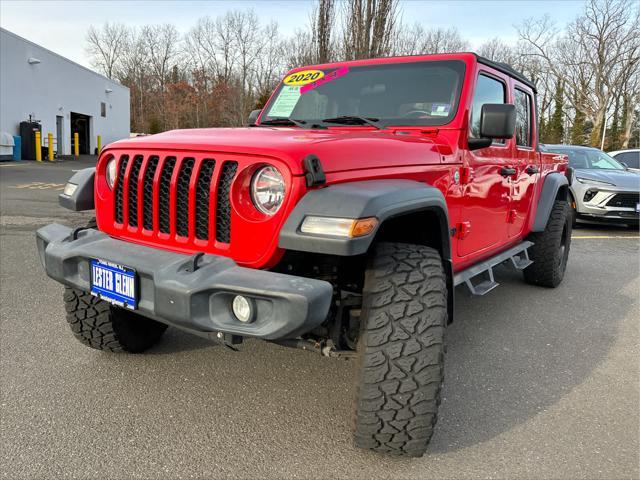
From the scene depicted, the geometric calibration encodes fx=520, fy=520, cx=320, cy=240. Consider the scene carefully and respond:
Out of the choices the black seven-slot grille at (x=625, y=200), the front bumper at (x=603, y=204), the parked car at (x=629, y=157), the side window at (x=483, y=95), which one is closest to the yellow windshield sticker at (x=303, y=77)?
the side window at (x=483, y=95)

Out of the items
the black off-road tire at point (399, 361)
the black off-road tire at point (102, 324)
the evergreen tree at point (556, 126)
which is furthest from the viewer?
the evergreen tree at point (556, 126)

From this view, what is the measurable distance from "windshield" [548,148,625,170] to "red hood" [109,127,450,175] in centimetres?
762

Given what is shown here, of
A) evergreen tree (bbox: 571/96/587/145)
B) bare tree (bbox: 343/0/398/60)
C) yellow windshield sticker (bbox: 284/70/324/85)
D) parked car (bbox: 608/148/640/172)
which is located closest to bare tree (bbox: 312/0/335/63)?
bare tree (bbox: 343/0/398/60)

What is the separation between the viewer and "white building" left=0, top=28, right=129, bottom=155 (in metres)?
20.3

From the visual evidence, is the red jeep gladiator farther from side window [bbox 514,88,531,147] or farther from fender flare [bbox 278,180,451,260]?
side window [bbox 514,88,531,147]

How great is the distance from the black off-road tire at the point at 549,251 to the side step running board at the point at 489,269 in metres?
0.17

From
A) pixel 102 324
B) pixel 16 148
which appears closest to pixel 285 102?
pixel 102 324

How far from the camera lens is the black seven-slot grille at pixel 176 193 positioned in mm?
2139

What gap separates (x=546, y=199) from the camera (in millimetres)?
4523

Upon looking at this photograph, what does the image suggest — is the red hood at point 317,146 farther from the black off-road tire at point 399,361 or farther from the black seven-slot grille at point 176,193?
the black off-road tire at point 399,361

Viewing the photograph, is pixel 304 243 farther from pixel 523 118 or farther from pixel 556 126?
pixel 556 126

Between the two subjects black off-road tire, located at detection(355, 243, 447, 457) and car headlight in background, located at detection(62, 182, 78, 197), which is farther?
car headlight in background, located at detection(62, 182, 78, 197)

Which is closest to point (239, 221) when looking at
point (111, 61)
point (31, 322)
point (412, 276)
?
point (412, 276)

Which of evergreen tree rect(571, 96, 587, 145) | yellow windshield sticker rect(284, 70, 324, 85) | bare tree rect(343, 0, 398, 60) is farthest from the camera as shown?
evergreen tree rect(571, 96, 587, 145)
